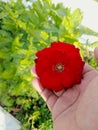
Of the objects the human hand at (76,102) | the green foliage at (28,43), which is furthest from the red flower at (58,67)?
the green foliage at (28,43)

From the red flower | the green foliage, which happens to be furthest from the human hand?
the green foliage

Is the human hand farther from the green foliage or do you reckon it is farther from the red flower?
the green foliage

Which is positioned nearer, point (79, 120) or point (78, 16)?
point (79, 120)

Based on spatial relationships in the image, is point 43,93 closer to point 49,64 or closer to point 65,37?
point 49,64

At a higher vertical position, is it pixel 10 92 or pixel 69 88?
pixel 69 88

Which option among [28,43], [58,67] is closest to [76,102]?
[58,67]

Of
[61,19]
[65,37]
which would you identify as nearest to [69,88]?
[65,37]

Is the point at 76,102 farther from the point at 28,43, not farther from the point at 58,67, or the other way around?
the point at 28,43
